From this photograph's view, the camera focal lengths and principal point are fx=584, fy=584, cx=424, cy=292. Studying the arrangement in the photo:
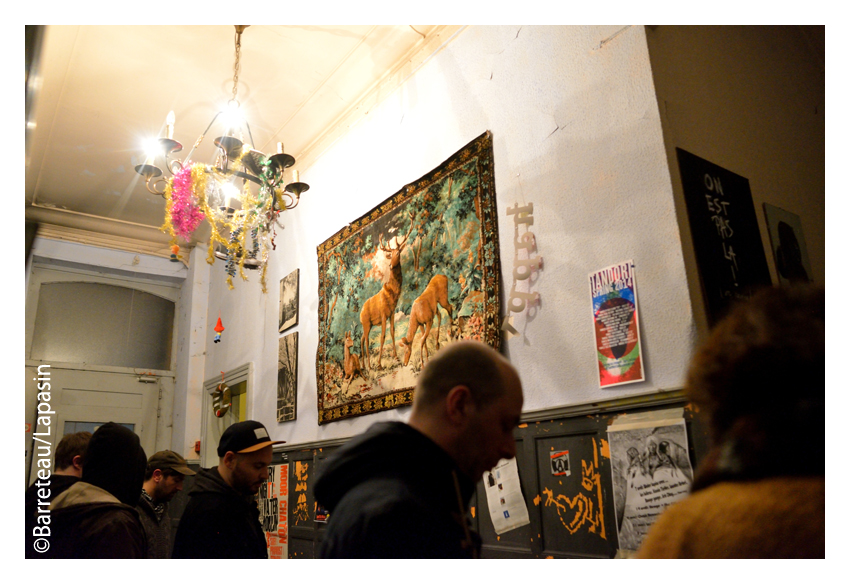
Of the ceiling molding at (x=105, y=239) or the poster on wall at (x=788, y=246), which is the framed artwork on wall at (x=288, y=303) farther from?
the poster on wall at (x=788, y=246)

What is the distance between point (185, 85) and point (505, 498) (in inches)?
168

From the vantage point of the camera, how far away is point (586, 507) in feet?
8.91

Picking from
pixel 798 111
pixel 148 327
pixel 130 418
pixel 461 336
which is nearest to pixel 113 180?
pixel 148 327

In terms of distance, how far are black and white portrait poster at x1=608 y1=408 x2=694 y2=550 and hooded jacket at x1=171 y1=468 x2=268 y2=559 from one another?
1612 mm

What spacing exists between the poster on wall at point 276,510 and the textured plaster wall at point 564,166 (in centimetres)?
89

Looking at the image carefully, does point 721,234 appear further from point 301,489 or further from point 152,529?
point 301,489

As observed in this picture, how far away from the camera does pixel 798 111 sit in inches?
135

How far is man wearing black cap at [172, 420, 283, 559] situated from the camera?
2451 millimetres

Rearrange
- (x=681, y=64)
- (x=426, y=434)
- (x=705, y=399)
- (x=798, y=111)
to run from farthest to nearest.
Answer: (x=798, y=111) < (x=681, y=64) < (x=426, y=434) < (x=705, y=399)

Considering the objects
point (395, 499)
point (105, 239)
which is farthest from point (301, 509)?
point (105, 239)

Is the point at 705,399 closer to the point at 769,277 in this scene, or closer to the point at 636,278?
the point at 636,278

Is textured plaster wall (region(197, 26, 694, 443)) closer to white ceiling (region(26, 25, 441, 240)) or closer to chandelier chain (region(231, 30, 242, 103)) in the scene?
white ceiling (region(26, 25, 441, 240))

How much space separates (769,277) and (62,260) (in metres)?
7.12

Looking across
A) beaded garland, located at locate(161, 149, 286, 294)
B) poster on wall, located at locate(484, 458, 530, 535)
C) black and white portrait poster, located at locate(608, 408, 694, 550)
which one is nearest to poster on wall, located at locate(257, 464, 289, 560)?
beaded garland, located at locate(161, 149, 286, 294)
